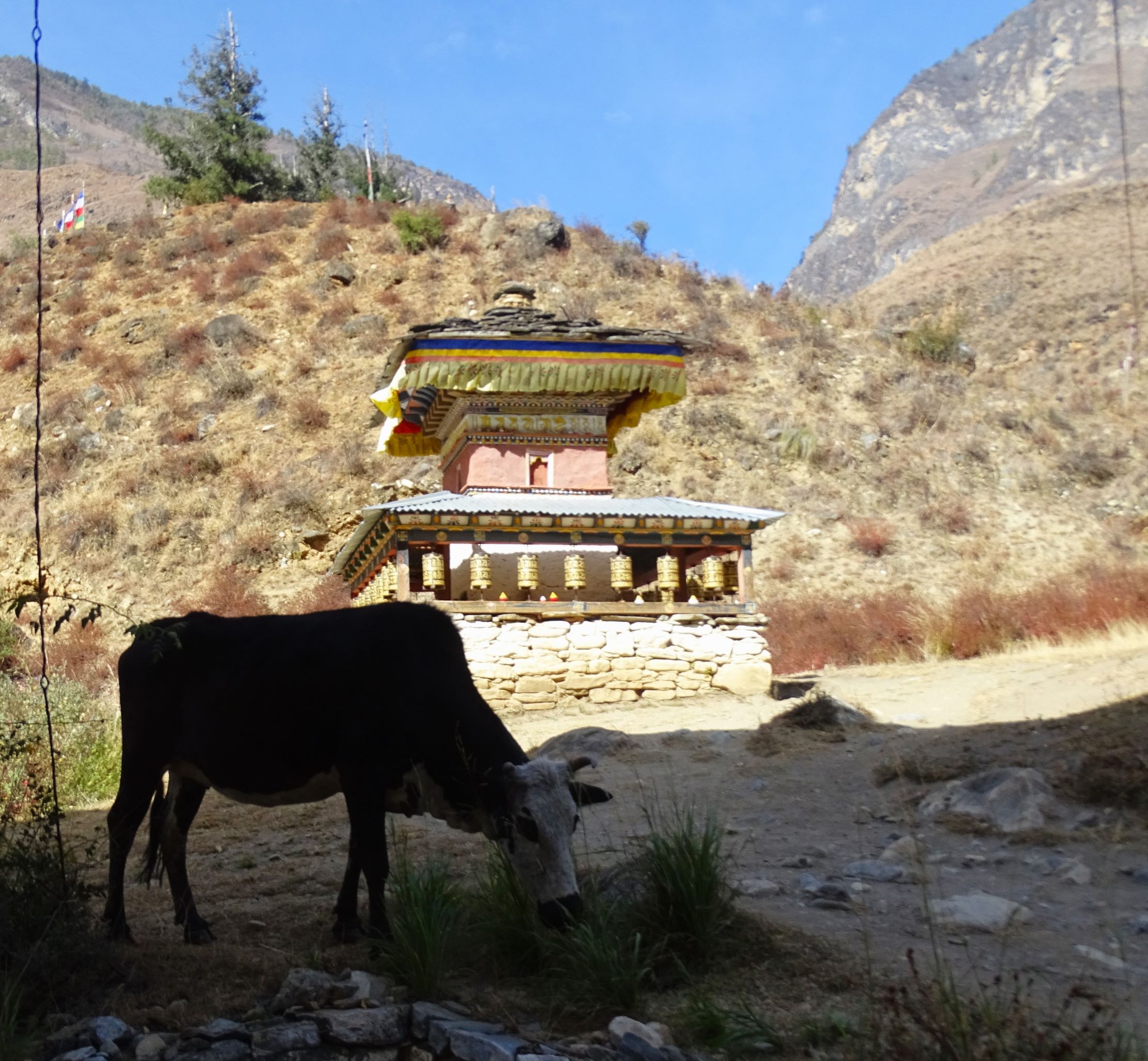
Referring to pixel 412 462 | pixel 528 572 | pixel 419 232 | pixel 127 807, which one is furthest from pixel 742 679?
pixel 419 232

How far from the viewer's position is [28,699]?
49.3ft

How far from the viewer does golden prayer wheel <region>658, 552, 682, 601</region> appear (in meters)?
18.2

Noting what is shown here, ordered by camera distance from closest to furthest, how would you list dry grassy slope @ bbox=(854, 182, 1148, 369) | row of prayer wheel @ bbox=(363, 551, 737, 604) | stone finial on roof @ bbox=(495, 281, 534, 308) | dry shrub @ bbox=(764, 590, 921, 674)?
row of prayer wheel @ bbox=(363, 551, 737, 604), dry shrub @ bbox=(764, 590, 921, 674), stone finial on roof @ bbox=(495, 281, 534, 308), dry grassy slope @ bbox=(854, 182, 1148, 369)

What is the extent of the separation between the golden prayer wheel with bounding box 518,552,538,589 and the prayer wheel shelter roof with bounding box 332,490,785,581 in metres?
0.30

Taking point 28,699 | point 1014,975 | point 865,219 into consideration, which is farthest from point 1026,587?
point 865,219

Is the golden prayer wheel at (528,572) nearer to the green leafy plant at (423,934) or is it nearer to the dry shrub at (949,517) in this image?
the green leafy plant at (423,934)

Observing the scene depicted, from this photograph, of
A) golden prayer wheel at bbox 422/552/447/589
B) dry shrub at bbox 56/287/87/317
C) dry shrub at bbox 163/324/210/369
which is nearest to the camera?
golden prayer wheel at bbox 422/552/447/589

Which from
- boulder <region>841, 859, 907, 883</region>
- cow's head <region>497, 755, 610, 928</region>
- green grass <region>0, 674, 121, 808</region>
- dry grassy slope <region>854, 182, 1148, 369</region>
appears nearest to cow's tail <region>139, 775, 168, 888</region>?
cow's head <region>497, 755, 610, 928</region>

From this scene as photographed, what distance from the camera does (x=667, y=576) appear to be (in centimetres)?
1819

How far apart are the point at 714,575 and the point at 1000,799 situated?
30.7 ft

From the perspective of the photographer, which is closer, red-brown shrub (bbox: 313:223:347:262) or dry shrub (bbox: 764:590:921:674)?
dry shrub (bbox: 764:590:921:674)

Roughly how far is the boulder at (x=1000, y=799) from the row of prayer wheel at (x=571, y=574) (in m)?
8.19

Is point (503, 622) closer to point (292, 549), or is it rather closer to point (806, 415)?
point (292, 549)

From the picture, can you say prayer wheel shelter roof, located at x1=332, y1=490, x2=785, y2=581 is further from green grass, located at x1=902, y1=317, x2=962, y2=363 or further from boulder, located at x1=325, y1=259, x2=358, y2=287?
green grass, located at x1=902, y1=317, x2=962, y2=363
